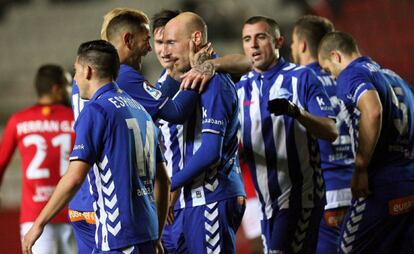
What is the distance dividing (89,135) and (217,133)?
100 centimetres

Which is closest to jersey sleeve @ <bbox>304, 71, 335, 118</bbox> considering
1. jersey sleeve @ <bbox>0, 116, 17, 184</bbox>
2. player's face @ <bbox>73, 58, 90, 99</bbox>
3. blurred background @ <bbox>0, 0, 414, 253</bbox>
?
player's face @ <bbox>73, 58, 90, 99</bbox>

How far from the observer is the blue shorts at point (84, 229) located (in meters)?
5.90

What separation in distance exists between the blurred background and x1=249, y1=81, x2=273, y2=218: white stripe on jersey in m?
5.02

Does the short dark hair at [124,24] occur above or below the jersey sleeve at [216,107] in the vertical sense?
above

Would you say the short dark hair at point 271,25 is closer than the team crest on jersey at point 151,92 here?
No

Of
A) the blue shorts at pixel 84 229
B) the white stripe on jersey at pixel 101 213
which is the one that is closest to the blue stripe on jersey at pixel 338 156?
the blue shorts at pixel 84 229

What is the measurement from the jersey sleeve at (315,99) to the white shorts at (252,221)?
3.26 meters

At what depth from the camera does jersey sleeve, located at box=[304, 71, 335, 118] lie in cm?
673

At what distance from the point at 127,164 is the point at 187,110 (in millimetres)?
830

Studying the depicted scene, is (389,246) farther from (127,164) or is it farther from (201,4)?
(201,4)

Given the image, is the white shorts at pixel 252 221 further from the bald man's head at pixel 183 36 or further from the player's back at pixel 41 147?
the bald man's head at pixel 183 36

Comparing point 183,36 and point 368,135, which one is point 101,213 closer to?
point 183,36

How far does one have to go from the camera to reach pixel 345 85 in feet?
23.6

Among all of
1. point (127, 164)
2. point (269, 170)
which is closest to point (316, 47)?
point (269, 170)
